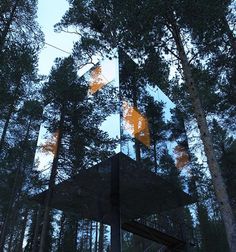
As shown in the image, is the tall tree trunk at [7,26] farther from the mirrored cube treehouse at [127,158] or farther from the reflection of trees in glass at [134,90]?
the reflection of trees in glass at [134,90]

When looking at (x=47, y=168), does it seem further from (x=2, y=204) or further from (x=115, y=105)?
(x=2, y=204)

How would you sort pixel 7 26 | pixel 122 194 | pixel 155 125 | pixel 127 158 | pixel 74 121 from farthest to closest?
1. pixel 74 121
2. pixel 122 194
3. pixel 155 125
4. pixel 7 26
5. pixel 127 158

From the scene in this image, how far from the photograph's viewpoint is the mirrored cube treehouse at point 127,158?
9427mm

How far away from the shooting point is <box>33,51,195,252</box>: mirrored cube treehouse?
30.9 ft

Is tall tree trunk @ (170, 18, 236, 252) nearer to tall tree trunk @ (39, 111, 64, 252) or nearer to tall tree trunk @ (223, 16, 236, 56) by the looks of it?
tall tree trunk @ (223, 16, 236, 56)

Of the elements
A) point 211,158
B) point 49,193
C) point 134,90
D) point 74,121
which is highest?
point 74,121

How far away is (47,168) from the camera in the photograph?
1267 centimetres

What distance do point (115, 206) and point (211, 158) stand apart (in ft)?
14.2

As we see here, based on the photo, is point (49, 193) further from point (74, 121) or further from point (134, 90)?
point (134, 90)

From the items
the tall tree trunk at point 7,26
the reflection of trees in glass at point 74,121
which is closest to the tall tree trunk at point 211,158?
the reflection of trees in glass at point 74,121

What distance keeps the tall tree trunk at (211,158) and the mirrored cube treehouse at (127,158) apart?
5.17ft

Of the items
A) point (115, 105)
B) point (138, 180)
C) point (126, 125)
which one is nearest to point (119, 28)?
point (115, 105)

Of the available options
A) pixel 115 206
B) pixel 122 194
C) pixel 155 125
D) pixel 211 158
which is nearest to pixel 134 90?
pixel 155 125

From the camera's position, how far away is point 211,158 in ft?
26.1
